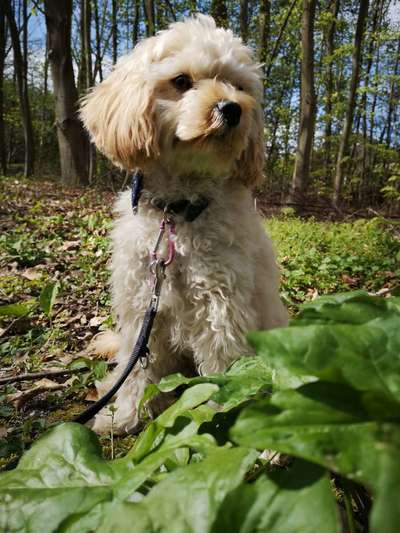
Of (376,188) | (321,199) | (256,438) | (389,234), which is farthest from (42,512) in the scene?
(376,188)

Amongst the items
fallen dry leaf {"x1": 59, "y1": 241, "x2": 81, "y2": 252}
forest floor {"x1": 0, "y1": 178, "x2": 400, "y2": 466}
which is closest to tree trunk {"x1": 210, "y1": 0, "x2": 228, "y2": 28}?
forest floor {"x1": 0, "y1": 178, "x2": 400, "y2": 466}

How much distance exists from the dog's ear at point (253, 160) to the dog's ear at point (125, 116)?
566 millimetres

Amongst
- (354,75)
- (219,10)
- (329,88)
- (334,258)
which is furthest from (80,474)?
(329,88)

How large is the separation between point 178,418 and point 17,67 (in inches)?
804

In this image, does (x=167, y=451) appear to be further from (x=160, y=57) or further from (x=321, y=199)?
(x=321, y=199)

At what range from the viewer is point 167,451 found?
0.93m

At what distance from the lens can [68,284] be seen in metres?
4.46

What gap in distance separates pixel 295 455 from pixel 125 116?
2.28 meters

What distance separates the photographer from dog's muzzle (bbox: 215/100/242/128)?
2.49m

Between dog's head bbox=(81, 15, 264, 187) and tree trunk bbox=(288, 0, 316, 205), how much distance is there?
787 cm

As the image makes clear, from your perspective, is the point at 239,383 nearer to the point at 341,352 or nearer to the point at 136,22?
the point at 341,352

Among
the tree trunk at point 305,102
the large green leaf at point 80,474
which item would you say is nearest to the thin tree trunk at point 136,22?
the tree trunk at point 305,102

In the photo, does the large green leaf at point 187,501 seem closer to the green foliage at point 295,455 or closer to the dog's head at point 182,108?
the green foliage at point 295,455

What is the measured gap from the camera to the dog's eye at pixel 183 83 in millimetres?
2645
